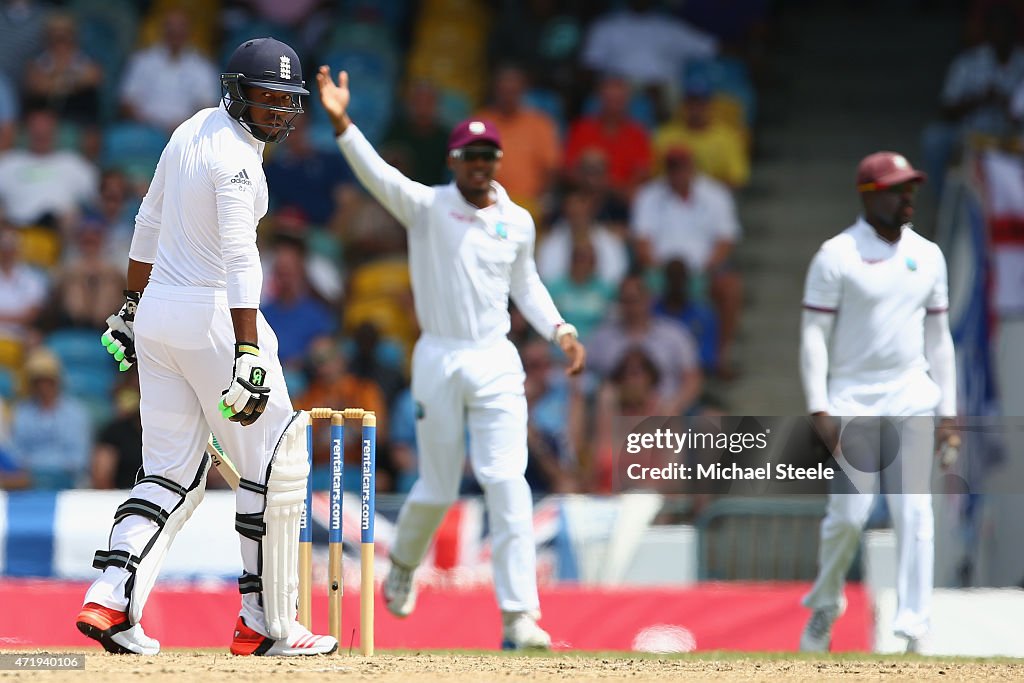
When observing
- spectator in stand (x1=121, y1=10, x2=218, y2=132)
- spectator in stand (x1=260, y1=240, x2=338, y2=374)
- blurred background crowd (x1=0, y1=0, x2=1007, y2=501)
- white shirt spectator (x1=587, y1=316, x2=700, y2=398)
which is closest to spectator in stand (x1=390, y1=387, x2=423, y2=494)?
blurred background crowd (x1=0, y1=0, x2=1007, y2=501)

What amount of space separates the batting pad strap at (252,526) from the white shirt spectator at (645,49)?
8.39 m

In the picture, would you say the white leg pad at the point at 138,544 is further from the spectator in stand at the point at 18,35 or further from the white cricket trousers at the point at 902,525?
the spectator in stand at the point at 18,35

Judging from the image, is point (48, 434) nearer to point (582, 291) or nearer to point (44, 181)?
point (44, 181)

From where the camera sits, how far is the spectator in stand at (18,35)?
49.2 ft

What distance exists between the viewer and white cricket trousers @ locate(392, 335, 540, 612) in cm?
823

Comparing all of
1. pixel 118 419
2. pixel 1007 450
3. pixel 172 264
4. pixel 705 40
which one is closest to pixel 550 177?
pixel 705 40

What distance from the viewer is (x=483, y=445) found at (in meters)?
8.36

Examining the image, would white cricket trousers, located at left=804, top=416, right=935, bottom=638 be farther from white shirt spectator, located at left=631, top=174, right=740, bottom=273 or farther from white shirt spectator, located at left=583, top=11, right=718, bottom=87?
white shirt spectator, located at left=583, top=11, right=718, bottom=87

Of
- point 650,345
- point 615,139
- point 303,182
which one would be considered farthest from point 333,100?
point 615,139

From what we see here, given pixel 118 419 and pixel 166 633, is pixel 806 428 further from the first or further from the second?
pixel 118 419

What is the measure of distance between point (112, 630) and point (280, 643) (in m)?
0.63

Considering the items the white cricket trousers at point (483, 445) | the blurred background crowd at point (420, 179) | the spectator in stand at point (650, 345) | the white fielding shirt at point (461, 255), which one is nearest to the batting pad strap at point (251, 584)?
the white cricket trousers at point (483, 445)

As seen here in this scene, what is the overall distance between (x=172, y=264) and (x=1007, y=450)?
526 centimetres

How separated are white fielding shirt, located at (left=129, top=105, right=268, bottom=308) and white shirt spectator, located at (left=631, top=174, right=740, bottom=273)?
678 cm
